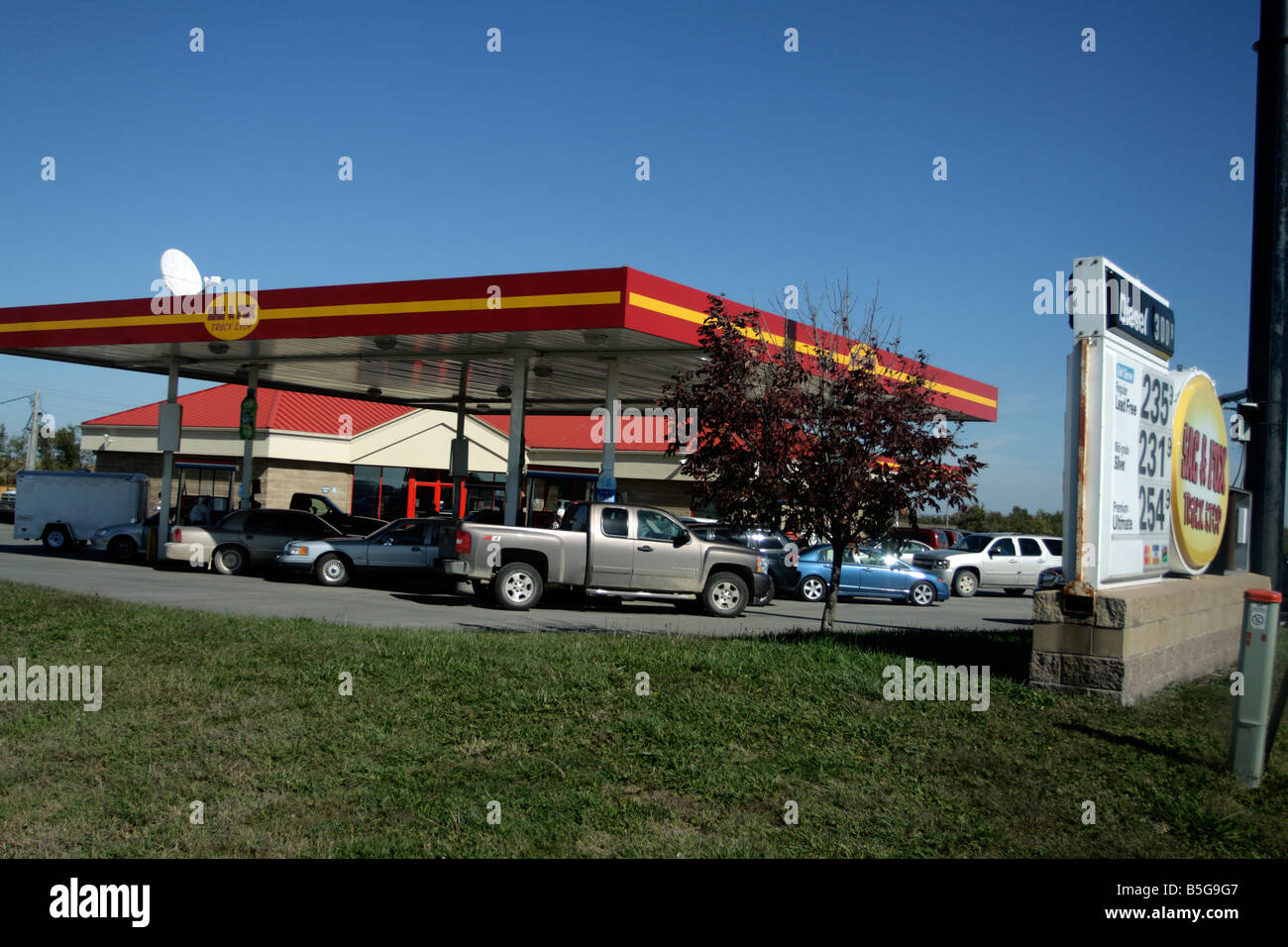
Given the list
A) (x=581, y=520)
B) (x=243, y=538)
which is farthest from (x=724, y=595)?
(x=243, y=538)

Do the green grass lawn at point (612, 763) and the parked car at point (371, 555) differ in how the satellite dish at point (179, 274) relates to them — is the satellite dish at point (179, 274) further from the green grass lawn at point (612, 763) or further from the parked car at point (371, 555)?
the green grass lawn at point (612, 763)

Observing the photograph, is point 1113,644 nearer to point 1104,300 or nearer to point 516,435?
point 1104,300

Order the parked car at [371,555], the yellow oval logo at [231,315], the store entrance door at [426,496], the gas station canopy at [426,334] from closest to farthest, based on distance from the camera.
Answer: the gas station canopy at [426,334], the yellow oval logo at [231,315], the parked car at [371,555], the store entrance door at [426,496]

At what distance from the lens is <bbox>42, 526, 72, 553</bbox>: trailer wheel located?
27.9 metres

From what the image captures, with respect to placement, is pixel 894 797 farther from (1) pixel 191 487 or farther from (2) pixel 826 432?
(1) pixel 191 487

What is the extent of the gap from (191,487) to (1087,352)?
38.3m

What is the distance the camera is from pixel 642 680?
25.5ft

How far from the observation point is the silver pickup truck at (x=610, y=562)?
17.1 metres

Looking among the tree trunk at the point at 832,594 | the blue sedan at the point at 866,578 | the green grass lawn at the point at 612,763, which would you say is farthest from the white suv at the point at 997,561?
the green grass lawn at the point at 612,763

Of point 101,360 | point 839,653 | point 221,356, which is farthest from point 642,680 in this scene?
point 101,360

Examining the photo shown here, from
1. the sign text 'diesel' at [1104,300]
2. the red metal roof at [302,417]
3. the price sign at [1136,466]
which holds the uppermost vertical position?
the red metal roof at [302,417]

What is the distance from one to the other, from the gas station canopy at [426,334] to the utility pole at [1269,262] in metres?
5.18

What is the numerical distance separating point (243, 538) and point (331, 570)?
9.09 feet

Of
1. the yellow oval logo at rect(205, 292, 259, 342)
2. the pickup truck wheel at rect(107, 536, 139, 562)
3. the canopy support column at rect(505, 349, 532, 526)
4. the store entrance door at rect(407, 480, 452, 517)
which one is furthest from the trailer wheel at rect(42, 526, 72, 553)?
the canopy support column at rect(505, 349, 532, 526)
